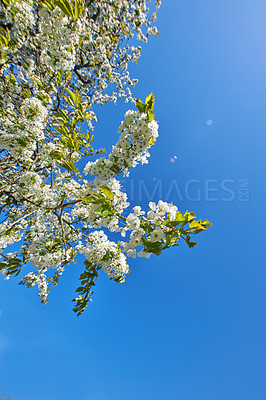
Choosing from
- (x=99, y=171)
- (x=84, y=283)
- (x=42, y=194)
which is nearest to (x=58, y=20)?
(x=99, y=171)

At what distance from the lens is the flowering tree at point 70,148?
2.13 meters

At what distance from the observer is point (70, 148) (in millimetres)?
2746

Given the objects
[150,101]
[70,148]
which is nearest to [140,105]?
[150,101]

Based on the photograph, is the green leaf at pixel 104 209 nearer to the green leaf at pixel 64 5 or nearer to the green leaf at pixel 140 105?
the green leaf at pixel 140 105

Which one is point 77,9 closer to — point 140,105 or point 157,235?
point 140,105

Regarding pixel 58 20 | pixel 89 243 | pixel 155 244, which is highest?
pixel 58 20

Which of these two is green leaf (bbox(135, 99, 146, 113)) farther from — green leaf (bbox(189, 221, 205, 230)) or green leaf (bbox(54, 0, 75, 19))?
green leaf (bbox(54, 0, 75, 19))

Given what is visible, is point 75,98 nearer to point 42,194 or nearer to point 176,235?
point 176,235

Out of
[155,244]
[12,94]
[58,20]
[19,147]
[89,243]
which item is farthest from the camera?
[12,94]

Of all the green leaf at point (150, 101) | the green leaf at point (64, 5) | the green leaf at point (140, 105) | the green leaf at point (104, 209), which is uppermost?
the green leaf at point (64, 5)

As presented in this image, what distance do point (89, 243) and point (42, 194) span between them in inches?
62.7

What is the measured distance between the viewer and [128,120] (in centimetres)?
230

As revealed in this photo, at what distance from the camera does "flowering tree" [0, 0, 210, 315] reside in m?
2.13

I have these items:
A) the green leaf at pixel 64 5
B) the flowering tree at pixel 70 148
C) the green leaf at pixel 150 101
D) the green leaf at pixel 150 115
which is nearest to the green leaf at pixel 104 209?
the flowering tree at pixel 70 148
